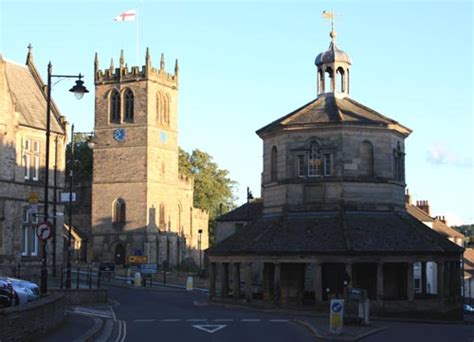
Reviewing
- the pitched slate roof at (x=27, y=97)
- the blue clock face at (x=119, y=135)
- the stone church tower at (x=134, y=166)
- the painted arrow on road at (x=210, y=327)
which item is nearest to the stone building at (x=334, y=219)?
the painted arrow on road at (x=210, y=327)

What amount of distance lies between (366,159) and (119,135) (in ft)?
153

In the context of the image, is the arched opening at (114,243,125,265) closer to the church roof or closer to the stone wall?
the church roof

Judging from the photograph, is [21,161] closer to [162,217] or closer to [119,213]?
[119,213]

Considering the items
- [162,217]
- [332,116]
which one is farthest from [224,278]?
[162,217]

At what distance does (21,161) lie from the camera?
53.3m

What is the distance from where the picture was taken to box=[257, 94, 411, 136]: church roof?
4584cm

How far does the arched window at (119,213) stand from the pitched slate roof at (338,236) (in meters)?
42.1

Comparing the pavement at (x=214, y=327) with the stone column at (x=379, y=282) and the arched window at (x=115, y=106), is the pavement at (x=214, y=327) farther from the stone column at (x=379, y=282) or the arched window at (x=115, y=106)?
the arched window at (x=115, y=106)

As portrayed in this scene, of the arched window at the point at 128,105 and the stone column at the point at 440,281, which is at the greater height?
the arched window at the point at 128,105

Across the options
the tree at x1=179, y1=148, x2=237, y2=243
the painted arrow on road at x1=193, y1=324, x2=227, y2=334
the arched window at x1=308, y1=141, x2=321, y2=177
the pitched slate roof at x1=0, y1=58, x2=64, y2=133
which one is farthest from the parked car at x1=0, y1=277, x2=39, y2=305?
the tree at x1=179, y1=148, x2=237, y2=243

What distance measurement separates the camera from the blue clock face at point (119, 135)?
8856cm

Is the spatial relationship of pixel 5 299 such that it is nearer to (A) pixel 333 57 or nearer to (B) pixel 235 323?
(B) pixel 235 323

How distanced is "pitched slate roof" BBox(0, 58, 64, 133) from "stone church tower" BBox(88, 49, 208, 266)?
88.2 feet

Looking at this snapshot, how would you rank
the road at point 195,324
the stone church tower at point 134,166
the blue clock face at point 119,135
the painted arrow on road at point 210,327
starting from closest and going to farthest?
the road at point 195,324, the painted arrow on road at point 210,327, the stone church tower at point 134,166, the blue clock face at point 119,135
